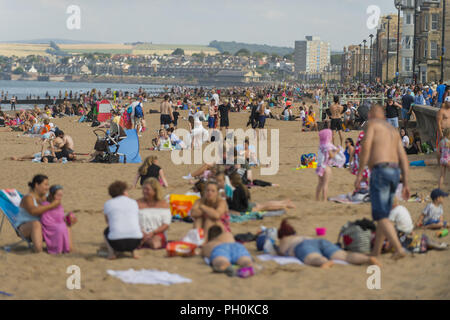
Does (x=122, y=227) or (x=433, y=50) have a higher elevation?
(x=433, y=50)

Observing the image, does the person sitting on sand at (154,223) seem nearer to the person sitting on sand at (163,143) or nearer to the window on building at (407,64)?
the person sitting on sand at (163,143)

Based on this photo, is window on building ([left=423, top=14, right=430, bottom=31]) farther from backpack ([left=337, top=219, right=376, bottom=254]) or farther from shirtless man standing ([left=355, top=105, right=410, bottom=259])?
backpack ([left=337, top=219, right=376, bottom=254])

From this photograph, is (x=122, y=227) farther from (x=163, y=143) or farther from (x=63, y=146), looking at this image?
(x=163, y=143)

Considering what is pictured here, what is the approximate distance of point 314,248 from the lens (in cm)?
736

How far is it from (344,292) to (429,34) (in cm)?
5718

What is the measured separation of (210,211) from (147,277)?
1454 millimetres

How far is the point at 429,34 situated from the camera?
59625 mm

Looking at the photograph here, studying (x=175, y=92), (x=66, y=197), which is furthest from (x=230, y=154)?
(x=175, y=92)

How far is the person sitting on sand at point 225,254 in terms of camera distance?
7.02 metres

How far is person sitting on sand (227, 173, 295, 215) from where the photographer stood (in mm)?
9930

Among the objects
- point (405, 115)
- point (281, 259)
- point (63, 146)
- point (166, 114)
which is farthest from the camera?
point (405, 115)

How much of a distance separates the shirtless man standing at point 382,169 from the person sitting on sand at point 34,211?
3.58 metres

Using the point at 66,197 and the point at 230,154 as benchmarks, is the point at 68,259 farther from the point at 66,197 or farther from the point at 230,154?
the point at 230,154

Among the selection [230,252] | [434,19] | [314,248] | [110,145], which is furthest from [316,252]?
[434,19]
